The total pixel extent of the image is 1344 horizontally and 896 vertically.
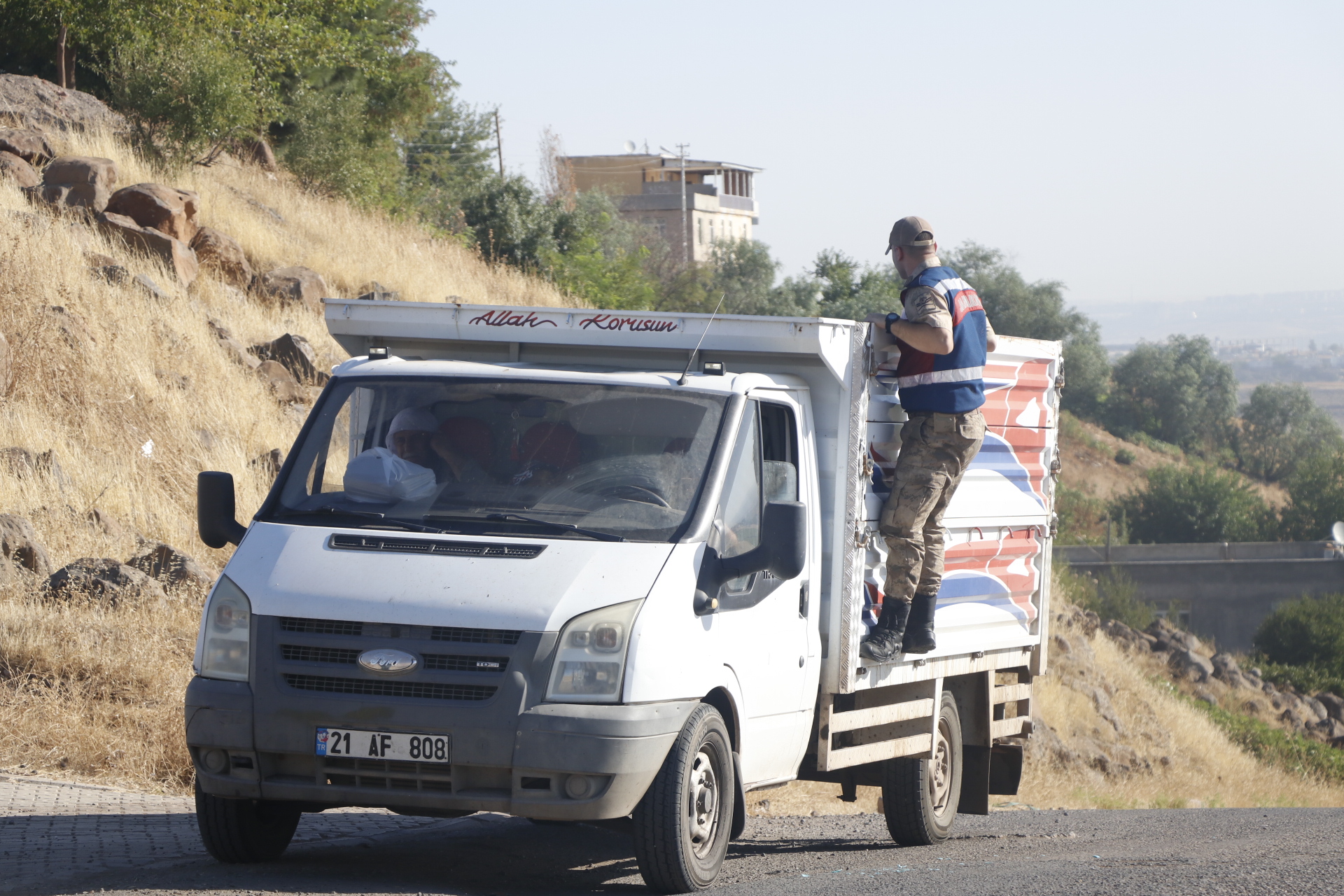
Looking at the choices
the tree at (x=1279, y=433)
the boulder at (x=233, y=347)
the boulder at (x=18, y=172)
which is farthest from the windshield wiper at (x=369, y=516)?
the tree at (x=1279, y=433)

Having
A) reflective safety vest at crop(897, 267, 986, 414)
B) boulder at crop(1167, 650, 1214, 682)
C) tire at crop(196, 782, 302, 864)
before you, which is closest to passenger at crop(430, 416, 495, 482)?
tire at crop(196, 782, 302, 864)

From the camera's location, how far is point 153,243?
17.2m

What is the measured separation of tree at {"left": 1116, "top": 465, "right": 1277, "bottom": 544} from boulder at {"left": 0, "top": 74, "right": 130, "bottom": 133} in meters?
77.0

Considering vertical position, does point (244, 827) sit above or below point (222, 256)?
below

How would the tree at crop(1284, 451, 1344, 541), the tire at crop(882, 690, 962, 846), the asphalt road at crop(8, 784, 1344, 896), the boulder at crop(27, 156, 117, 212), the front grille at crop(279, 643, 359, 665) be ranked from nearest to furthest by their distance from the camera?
the front grille at crop(279, 643, 359, 665)
the asphalt road at crop(8, 784, 1344, 896)
the tire at crop(882, 690, 962, 846)
the boulder at crop(27, 156, 117, 212)
the tree at crop(1284, 451, 1344, 541)

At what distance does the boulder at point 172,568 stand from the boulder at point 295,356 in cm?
604

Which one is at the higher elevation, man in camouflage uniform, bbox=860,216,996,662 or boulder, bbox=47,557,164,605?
man in camouflage uniform, bbox=860,216,996,662

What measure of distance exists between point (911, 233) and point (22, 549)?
6.71 meters

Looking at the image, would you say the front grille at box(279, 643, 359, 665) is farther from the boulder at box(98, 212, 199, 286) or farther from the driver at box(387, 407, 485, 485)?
the boulder at box(98, 212, 199, 286)

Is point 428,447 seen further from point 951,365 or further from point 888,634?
point 951,365

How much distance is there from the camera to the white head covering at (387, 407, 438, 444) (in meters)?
5.94

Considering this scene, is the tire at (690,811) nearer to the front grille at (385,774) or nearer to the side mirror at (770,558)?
the side mirror at (770,558)

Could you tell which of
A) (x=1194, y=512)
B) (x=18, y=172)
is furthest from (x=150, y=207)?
(x=1194, y=512)

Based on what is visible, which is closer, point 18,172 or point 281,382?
point 281,382
